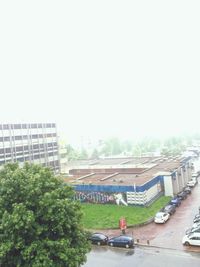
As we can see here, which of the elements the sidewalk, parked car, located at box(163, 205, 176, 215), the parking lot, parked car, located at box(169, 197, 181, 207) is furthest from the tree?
parked car, located at box(169, 197, 181, 207)

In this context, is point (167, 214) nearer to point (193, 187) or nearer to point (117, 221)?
point (117, 221)

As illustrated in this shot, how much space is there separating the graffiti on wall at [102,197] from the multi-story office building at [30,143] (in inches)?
820

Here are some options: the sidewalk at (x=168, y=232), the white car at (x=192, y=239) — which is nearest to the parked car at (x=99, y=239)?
the sidewalk at (x=168, y=232)

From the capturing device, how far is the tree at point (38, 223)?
64.5 feet

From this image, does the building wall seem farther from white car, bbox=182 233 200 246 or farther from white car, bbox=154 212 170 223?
white car, bbox=182 233 200 246

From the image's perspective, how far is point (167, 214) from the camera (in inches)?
1578

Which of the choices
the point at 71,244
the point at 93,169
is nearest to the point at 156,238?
the point at 71,244

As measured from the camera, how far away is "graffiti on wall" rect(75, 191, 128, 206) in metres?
48.1

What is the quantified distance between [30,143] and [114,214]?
35.0 metres

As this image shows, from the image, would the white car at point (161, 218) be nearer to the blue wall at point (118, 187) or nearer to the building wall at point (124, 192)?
the building wall at point (124, 192)

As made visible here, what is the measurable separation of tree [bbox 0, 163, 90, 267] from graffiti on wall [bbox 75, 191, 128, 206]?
25.4m

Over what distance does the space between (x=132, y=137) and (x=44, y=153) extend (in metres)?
124

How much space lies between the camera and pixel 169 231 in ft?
118

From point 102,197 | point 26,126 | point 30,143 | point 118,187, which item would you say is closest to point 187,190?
point 118,187
